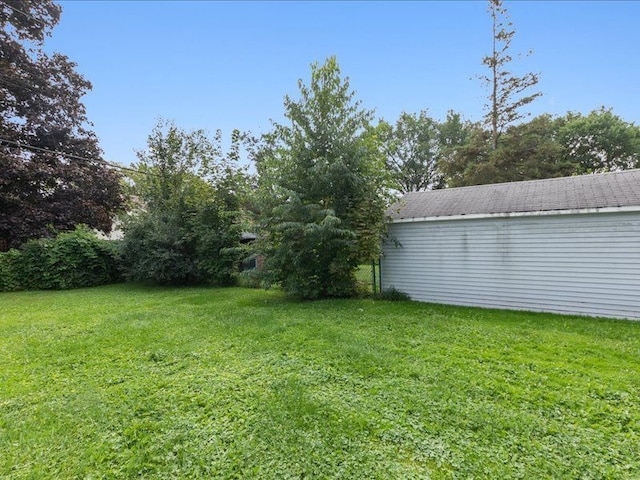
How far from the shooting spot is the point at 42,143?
13.6m

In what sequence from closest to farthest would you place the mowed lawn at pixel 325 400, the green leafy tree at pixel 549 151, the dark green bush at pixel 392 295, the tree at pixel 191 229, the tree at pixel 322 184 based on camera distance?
1. the mowed lawn at pixel 325 400
2. the tree at pixel 322 184
3. the dark green bush at pixel 392 295
4. the tree at pixel 191 229
5. the green leafy tree at pixel 549 151

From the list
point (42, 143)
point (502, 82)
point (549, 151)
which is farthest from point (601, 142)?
point (42, 143)

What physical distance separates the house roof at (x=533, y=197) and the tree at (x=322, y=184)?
45.0 inches

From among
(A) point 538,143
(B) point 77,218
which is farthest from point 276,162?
(A) point 538,143

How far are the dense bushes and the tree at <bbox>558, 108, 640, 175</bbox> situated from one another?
26.1 m

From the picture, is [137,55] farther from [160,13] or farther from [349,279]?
[349,279]

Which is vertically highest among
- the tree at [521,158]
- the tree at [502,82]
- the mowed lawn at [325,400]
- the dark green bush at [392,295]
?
the tree at [502,82]

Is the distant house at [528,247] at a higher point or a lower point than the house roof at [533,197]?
lower

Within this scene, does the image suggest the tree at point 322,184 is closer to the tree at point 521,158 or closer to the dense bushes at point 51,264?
the dense bushes at point 51,264

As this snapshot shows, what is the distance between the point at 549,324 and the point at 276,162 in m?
6.35

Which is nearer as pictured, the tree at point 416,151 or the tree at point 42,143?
the tree at point 42,143

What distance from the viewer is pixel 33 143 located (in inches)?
531

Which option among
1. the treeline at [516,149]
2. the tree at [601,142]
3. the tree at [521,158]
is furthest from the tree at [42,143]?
the tree at [601,142]

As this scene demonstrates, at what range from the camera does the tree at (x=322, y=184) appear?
7.30 metres
